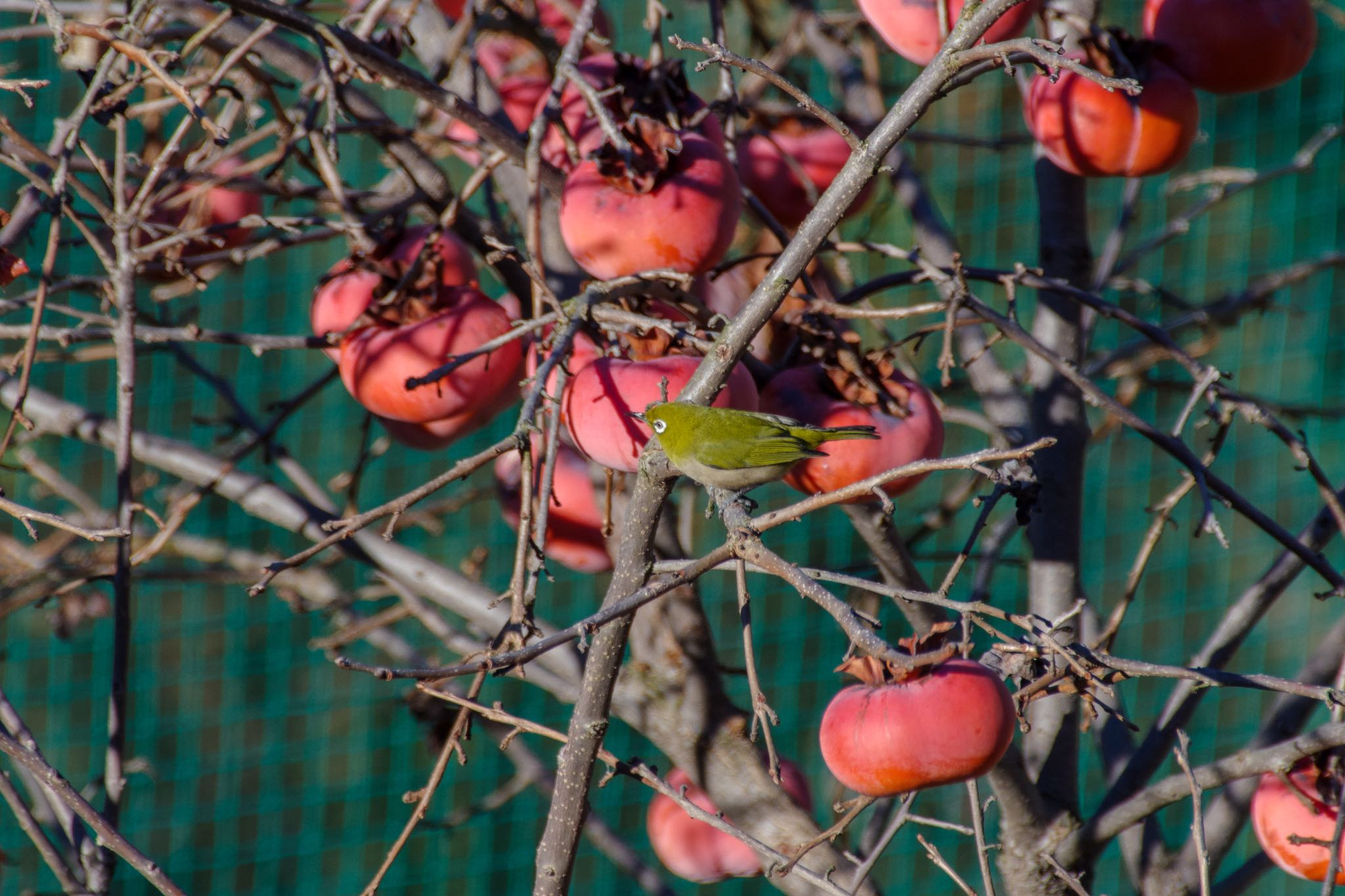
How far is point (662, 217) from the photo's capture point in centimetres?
70

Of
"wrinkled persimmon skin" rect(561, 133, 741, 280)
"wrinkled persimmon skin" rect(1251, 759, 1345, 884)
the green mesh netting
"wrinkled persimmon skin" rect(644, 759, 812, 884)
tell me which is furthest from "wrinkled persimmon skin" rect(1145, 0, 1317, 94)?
the green mesh netting

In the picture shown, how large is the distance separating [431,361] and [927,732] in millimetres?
→ 353

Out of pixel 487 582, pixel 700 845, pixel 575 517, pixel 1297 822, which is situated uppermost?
pixel 575 517

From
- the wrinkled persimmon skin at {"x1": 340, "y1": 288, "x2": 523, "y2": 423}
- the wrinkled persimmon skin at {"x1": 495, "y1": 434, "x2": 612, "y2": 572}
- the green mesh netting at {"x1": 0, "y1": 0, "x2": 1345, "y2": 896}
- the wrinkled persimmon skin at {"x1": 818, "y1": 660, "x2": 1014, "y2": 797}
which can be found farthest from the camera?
the green mesh netting at {"x1": 0, "y1": 0, "x2": 1345, "y2": 896}

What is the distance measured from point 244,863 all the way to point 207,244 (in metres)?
1.54

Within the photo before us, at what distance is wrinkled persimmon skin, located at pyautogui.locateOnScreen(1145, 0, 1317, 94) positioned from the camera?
2.60 feet

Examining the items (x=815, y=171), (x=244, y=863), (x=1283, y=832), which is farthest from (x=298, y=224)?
(x=244, y=863)

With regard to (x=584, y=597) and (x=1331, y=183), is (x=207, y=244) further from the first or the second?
(x=1331, y=183)

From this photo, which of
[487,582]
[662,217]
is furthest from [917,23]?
[487,582]

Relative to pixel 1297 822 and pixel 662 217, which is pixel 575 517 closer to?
pixel 662 217

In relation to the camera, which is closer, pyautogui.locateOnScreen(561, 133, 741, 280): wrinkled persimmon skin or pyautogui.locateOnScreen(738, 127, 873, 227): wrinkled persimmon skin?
pyautogui.locateOnScreen(561, 133, 741, 280): wrinkled persimmon skin

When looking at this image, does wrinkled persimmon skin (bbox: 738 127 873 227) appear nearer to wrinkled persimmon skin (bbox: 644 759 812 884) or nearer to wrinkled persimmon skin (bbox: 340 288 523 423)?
wrinkled persimmon skin (bbox: 340 288 523 423)

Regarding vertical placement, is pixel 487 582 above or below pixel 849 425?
below

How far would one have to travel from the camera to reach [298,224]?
2.60 feet
